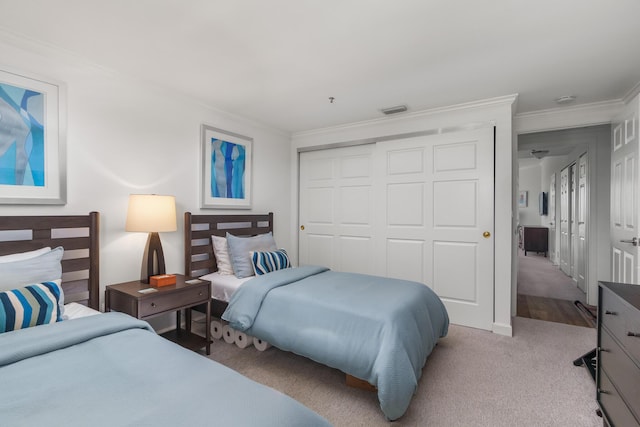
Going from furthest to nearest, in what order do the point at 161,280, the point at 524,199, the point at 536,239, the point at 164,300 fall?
the point at 524,199
the point at 536,239
the point at 161,280
the point at 164,300

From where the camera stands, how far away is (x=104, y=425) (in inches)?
34.9

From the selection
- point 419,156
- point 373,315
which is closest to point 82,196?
point 373,315

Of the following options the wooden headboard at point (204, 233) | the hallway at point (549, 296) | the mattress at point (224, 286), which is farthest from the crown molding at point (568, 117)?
the mattress at point (224, 286)

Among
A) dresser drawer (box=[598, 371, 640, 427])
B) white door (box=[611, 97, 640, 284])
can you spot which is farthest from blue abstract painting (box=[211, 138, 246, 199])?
white door (box=[611, 97, 640, 284])

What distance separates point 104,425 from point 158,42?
2.25 m

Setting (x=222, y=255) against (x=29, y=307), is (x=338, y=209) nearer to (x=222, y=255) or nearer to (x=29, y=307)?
(x=222, y=255)

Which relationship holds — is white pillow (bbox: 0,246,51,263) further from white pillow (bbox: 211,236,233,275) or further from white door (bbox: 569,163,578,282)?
white door (bbox: 569,163,578,282)

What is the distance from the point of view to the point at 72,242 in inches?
88.7

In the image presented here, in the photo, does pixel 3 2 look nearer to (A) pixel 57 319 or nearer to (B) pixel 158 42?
(B) pixel 158 42

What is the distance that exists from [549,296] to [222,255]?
15.4 ft

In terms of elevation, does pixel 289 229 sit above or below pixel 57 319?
above

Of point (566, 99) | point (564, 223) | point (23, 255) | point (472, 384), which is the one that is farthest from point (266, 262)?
point (564, 223)

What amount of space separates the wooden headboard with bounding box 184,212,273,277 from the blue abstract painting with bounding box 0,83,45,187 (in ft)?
3.88

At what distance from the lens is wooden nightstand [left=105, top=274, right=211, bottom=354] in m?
2.21
